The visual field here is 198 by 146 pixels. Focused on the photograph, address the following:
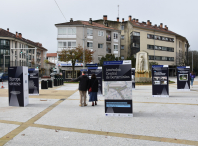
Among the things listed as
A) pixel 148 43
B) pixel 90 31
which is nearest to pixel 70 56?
pixel 90 31

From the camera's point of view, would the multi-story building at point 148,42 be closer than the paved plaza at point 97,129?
No

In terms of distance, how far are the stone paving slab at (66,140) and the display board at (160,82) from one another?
902 centimetres

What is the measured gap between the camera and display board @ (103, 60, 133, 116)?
7.49 meters

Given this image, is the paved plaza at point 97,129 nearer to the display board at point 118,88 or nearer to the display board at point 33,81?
the display board at point 118,88

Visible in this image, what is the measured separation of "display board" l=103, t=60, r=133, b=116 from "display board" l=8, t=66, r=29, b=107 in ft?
14.9

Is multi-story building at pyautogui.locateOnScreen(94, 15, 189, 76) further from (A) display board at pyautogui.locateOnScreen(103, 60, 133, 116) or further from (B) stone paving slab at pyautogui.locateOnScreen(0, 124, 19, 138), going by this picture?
(B) stone paving slab at pyautogui.locateOnScreen(0, 124, 19, 138)

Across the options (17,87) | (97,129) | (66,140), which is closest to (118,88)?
(97,129)

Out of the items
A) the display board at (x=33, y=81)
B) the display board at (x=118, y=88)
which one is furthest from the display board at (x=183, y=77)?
the display board at (x=118, y=88)

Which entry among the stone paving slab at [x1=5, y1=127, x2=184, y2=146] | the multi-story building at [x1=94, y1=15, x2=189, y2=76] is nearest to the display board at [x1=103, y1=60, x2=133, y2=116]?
the stone paving slab at [x1=5, y1=127, x2=184, y2=146]

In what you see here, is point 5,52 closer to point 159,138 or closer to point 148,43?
point 148,43

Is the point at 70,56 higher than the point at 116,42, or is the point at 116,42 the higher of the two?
the point at 116,42

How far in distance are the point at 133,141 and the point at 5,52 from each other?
2670 inches

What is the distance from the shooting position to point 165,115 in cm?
780

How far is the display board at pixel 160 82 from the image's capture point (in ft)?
44.1
